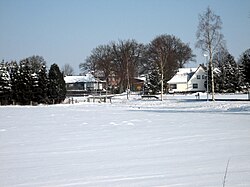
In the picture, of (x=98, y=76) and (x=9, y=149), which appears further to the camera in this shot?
(x=98, y=76)

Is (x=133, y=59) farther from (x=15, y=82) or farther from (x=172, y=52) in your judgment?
(x=15, y=82)

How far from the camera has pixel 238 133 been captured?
1538 cm

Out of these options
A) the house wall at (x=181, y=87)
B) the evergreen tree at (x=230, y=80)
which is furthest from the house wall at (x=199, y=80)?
the evergreen tree at (x=230, y=80)

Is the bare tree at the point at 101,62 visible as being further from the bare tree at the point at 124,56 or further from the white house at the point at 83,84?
the white house at the point at 83,84

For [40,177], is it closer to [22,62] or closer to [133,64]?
[22,62]

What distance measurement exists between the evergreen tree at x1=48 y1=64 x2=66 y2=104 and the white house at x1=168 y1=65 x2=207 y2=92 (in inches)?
1564

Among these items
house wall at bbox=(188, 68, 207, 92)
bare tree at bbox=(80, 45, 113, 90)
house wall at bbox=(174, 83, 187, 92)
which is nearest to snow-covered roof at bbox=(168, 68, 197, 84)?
house wall at bbox=(174, 83, 187, 92)

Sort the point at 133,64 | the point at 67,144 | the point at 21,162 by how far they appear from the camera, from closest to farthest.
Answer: the point at 21,162 < the point at 67,144 < the point at 133,64

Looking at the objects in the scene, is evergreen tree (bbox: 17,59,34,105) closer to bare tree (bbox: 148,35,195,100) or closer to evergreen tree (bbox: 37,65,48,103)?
evergreen tree (bbox: 37,65,48,103)

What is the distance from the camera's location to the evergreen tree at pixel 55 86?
197 ft

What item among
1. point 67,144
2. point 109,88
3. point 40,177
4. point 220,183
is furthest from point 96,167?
point 109,88

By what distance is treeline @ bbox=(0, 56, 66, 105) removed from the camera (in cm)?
5900

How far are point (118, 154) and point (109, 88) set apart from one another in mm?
93092

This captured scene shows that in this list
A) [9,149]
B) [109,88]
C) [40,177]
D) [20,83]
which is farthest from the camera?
[109,88]
